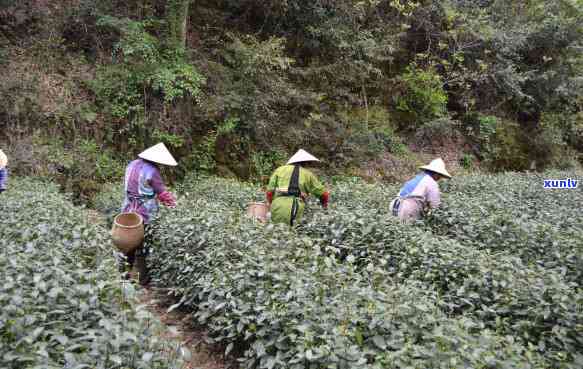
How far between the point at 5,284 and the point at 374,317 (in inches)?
92.5

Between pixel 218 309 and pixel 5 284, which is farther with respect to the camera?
pixel 218 309

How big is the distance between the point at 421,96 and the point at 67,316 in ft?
55.9

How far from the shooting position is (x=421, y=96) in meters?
17.9

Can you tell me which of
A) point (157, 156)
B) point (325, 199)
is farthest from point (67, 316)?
point (325, 199)

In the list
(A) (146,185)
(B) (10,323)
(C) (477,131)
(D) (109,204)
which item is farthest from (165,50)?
(C) (477,131)

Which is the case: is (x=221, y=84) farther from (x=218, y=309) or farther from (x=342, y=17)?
Result: (x=218, y=309)

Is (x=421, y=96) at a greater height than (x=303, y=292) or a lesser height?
greater

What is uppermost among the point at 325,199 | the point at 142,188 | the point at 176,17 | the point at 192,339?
the point at 176,17

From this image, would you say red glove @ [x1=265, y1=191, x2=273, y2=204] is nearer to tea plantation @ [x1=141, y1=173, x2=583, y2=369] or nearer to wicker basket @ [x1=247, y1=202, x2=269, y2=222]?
wicker basket @ [x1=247, y1=202, x2=269, y2=222]

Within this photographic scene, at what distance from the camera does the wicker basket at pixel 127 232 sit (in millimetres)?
5605

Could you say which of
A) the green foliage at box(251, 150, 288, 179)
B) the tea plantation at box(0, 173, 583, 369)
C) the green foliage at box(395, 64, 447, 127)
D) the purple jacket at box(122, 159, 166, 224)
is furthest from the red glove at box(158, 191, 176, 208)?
the green foliage at box(395, 64, 447, 127)

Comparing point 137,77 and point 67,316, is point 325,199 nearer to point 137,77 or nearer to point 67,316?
point 67,316

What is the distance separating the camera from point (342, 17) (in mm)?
15094

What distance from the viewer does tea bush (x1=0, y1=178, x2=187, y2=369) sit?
2.32m
